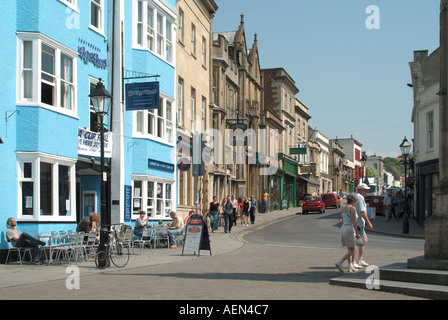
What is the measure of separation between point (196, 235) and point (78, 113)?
5.56 meters

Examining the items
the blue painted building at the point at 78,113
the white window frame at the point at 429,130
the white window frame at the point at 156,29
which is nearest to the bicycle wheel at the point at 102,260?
the blue painted building at the point at 78,113

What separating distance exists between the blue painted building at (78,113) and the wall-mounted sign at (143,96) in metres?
0.74

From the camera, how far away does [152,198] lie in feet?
80.4

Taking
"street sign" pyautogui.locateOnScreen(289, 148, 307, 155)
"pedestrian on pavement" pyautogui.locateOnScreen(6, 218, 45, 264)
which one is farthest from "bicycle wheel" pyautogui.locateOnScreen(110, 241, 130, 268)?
A: "street sign" pyautogui.locateOnScreen(289, 148, 307, 155)

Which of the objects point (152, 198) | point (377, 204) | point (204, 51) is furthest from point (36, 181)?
Result: point (377, 204)

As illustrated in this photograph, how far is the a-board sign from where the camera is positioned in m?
18.6

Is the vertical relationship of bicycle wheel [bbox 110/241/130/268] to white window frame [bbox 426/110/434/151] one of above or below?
below

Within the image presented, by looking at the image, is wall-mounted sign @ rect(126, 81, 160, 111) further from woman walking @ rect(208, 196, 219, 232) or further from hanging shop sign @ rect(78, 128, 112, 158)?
woman walking @ rect(208, 196, 219, 232)

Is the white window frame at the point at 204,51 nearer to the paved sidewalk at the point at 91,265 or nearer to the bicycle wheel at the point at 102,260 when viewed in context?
the paved sidewalk at the point at 91,265

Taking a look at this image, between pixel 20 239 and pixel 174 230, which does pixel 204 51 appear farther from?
pixel 20 239

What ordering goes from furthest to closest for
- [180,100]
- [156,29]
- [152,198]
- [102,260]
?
[180,100] < [156,29] < [152,198] < [102,260]

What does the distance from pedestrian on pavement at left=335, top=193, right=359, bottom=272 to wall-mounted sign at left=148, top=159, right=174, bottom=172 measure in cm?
1214
